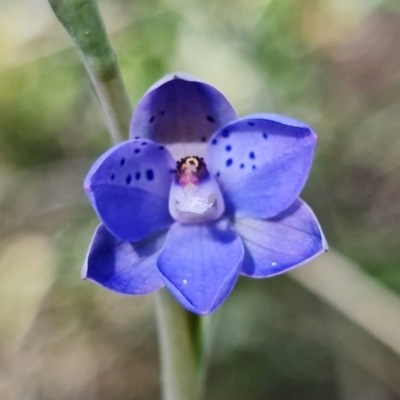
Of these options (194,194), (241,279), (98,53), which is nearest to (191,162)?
(194,194)

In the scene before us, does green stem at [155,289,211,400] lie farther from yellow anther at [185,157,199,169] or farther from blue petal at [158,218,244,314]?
yellow anther at [185,157,199,169]

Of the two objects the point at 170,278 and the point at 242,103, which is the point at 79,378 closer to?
the point at 242,103

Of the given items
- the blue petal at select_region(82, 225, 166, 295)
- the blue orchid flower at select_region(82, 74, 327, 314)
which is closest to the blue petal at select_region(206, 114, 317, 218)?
the blue orchid flower at select_region(82, 74, 327, 314)

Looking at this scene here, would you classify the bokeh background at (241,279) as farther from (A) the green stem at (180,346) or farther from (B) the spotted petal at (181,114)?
(B) the spotted petal at (181,114)

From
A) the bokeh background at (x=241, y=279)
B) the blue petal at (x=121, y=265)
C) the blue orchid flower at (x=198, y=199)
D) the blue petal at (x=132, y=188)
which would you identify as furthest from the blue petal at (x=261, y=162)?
the bokeh background at (x=241, y=279)

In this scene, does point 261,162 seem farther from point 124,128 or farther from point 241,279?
point 241,279

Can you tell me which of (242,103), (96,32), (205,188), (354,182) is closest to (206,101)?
(205,188)
